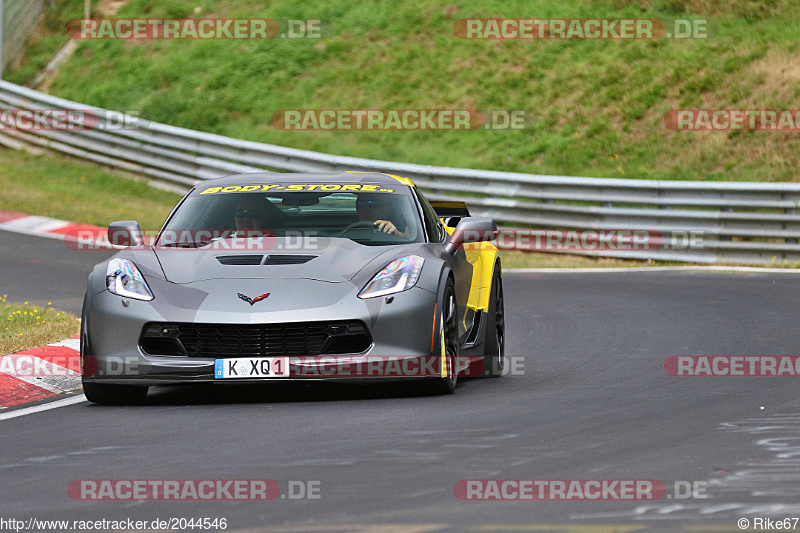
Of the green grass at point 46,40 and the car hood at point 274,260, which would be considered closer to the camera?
the car hood at point 274,260

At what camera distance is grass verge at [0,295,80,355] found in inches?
384

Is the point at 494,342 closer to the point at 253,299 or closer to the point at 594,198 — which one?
the point at 253,299

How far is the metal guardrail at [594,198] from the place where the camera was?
57.8 feet

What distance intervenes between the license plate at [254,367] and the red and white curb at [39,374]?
1.41 m

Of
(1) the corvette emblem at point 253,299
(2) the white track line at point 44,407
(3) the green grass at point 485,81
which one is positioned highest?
(3) the green grass at point 485,81

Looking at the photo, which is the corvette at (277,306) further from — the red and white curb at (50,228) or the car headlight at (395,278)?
the red and white curb at (50,228)

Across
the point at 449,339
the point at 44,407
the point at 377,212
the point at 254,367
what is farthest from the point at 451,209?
the point at 44,407

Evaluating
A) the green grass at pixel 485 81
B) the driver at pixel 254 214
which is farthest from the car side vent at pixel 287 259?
the green grass at pixel 485 81

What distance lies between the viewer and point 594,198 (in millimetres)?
18609

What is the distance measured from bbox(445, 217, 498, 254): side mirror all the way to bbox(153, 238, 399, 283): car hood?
54 cm

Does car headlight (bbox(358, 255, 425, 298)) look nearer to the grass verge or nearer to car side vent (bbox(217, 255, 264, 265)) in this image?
car side vent (bbox(217, 255, 264, 265))

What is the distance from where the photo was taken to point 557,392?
8.01 meters

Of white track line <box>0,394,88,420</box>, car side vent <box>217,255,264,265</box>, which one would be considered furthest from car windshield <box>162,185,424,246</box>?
white track line <box>0,394,88,420</box>

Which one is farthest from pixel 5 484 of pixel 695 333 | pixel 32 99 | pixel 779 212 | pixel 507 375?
pixel 32 99
